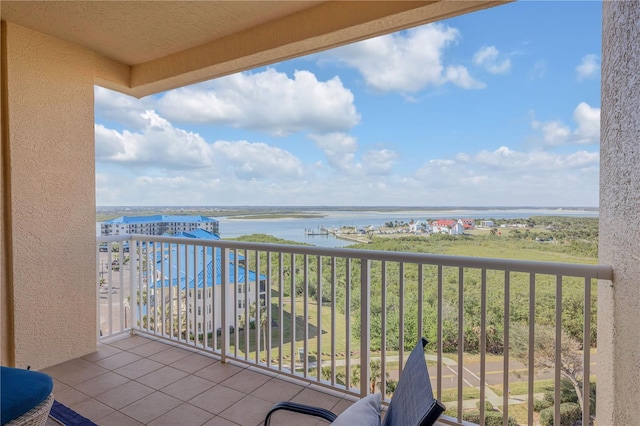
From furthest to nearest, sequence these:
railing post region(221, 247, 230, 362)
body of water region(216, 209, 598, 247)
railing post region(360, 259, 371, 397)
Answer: railing post region(221, 247, 230, 362) < body of water region(216, 209, 598, 247) < railing post region(360, 259, 371, 397)

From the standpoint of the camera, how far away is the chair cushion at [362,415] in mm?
908

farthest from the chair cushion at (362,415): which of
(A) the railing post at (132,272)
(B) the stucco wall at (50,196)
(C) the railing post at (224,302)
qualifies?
(A) the railing post at (132,272)

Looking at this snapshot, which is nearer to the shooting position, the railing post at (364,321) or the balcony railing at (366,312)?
the balcony railing at (366,312)

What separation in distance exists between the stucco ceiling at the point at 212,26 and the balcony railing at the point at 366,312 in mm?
1619

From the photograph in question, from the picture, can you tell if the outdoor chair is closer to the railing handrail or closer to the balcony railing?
the railing handrail

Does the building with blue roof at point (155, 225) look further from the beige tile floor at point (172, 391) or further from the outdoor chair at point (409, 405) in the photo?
the outdoor chair at point (409, 405)

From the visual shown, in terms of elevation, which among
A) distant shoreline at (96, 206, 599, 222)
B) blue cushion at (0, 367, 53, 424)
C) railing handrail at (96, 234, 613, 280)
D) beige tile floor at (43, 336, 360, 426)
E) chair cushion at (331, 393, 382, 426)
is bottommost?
beige tile floor at (43, 336, 360, 426)

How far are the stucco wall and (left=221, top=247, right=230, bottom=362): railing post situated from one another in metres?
1.29

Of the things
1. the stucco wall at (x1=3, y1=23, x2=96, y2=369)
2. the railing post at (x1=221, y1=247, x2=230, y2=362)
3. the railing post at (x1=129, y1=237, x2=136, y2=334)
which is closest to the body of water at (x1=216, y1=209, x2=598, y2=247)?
the railing post at (x1=221, y1=247, x2=230, y2=362)

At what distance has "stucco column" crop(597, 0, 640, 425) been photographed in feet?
4.25

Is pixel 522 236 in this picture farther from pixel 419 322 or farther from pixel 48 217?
pixel 48 217

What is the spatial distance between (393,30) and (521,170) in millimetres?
3612

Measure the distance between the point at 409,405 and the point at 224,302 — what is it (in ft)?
7.93

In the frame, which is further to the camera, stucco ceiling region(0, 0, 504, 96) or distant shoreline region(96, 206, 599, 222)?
distant shoreline region(96, 206, 599, 222)
